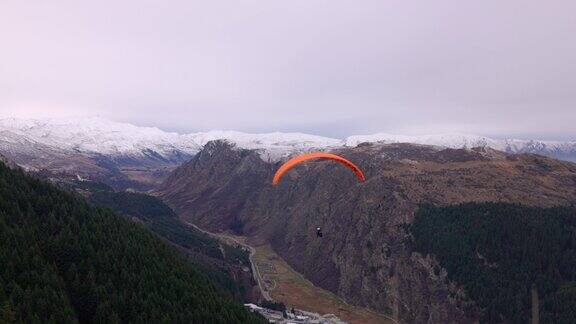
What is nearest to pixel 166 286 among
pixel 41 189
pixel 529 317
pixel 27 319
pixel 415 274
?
pixel 27 319

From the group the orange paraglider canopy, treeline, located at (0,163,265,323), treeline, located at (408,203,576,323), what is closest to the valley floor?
treeline, located at (408,203,576,323)

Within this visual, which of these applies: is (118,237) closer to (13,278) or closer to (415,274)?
(13,278)

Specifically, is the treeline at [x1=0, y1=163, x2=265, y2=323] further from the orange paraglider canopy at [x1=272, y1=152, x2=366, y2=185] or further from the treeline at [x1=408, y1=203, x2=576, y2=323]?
the treeline at [x1=408, y1=203, x2=576, y2=323]

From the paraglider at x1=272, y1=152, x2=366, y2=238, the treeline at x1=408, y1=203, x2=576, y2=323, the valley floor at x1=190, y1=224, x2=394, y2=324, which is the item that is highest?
the paraglider at x1=272, y1=152, x2=366, y2=238

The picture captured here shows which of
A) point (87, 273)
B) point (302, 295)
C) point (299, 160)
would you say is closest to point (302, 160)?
point (299, 160)

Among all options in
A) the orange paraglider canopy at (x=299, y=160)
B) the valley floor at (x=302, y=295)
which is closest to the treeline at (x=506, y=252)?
the valley floor at (x=302, y=295)

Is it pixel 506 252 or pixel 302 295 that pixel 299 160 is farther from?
pixel 302 295

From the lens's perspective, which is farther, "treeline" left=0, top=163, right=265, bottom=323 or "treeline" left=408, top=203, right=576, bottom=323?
"treeline" left=408, top=203, right=576, bottom=323
